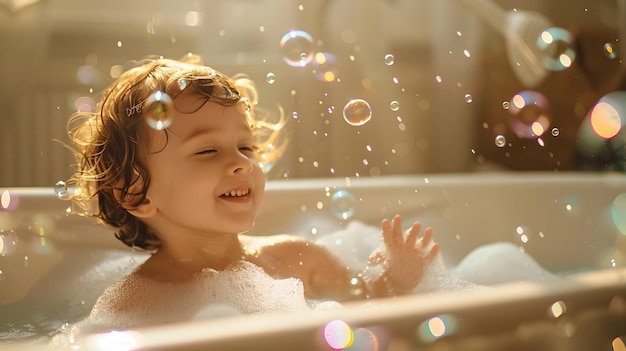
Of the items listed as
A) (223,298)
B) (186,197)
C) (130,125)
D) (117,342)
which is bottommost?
(117,342)

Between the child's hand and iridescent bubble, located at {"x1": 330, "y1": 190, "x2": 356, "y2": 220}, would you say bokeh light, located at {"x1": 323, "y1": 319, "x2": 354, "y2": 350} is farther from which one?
iridescent bubble, located at {"x1": 330, "y1": 190, "x2": 356, "y2": 220}

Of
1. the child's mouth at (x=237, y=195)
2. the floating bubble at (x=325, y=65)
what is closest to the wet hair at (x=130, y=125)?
the child's mouth at (x=237, y=195)

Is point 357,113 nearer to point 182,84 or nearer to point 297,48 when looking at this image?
point 297,48

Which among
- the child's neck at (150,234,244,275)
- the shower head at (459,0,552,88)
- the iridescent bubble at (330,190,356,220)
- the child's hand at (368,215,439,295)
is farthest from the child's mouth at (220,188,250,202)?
the shower head at (459,0,552,88)

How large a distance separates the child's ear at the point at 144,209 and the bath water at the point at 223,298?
0.36 feet

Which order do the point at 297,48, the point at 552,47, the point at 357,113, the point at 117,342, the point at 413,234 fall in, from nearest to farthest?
the point at 117,342 → the point at 413,234 → the point at 357,113 → the point at 297,48 → the point at 552,47

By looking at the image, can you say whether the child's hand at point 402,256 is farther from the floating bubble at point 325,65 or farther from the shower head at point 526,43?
the floating bubble at point 325,65

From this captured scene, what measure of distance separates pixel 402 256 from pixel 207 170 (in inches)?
13.7

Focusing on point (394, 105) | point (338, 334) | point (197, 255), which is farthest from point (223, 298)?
point (394, 105)

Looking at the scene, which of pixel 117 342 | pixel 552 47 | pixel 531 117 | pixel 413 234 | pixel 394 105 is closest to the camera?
pixel 117 342

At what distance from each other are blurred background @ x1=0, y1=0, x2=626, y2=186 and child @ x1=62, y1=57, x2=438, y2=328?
541 mm

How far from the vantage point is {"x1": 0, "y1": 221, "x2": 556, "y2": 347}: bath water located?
100cm

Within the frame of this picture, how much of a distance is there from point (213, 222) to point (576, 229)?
893 millimetres

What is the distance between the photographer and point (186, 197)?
107 cm
